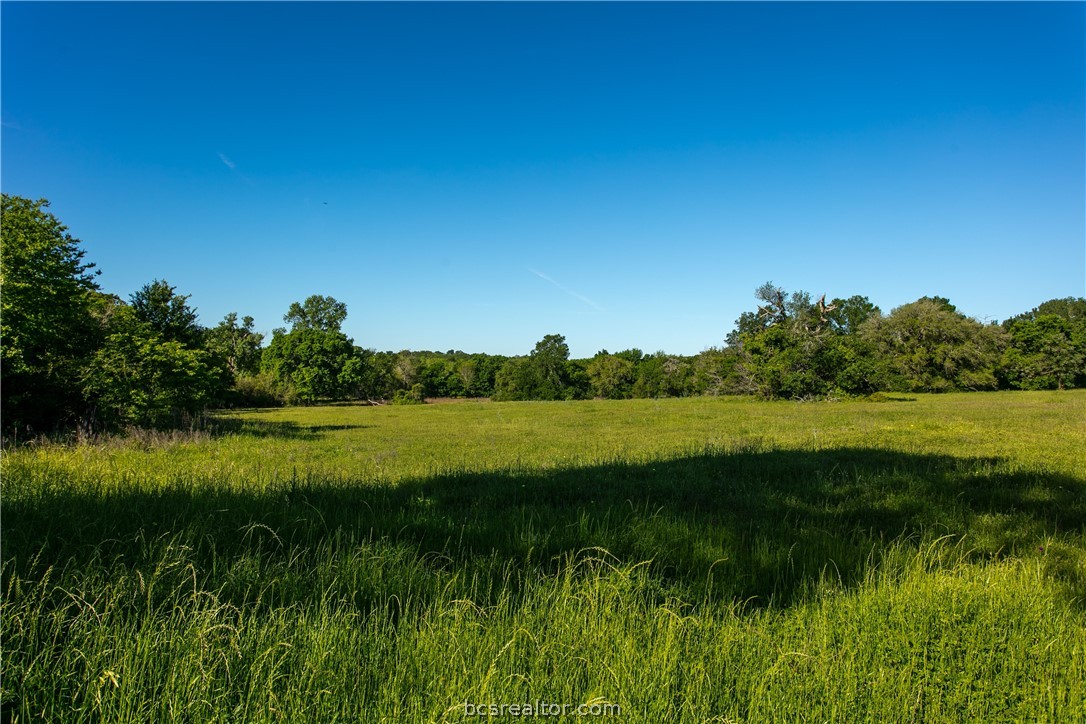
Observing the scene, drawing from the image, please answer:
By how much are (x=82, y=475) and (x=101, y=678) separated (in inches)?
269

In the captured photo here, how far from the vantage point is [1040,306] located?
113 m

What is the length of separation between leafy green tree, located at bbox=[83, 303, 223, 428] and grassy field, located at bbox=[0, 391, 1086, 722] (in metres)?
7.74

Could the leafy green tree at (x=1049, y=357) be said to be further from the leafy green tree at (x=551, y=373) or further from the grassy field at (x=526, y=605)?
the grassy field at (x=526, y=605)

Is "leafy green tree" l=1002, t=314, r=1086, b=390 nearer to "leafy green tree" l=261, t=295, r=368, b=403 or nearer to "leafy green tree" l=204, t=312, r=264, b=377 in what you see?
"leafy green tree" l=261, t=295, r=368, b=403

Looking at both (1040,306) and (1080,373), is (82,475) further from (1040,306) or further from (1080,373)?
(1040,306)

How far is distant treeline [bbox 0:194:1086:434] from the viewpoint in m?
12.3

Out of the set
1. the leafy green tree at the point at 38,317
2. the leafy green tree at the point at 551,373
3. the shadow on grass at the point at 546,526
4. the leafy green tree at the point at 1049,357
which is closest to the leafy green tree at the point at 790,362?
the leafy green tree at the point at 1049,357

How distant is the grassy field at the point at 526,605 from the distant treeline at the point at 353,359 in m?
7.48

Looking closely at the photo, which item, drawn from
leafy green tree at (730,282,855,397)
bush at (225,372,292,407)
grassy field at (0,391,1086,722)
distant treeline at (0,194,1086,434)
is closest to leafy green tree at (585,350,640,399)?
distant treeline at (0,194,1086,434)

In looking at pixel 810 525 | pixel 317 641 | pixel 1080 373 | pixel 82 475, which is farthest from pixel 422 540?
pixel 1080 373

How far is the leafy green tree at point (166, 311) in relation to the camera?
982 inches

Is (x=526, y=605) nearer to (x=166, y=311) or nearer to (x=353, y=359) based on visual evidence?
(x=166, y=311)

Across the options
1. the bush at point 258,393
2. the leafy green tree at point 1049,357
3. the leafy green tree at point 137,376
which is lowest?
the bush at point 258,393

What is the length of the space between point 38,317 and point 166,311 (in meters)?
15.5
